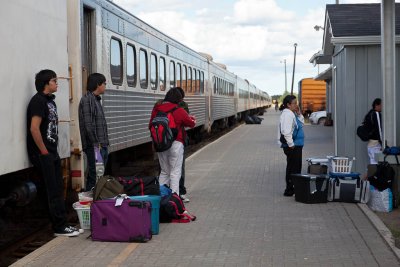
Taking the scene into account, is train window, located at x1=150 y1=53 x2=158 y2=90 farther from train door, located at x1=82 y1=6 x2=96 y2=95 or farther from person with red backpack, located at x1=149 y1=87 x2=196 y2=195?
person with red backpack, located at x1=149 y1=87 x2=196 y2=195

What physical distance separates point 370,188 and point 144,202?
12.3 ft

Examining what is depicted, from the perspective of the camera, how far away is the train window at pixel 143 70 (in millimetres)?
11914

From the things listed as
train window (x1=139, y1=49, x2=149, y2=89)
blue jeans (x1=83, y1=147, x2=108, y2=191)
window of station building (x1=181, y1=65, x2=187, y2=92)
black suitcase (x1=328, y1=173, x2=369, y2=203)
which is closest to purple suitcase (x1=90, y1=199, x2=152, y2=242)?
blue jeans (x1=83, y1=147, x2=108, y2=191)

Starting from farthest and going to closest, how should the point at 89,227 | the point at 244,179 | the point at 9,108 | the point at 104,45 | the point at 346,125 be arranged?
the point at 244,179, the point at 346,125, the point at 104,45, the point at 89,227, the point at 9,108

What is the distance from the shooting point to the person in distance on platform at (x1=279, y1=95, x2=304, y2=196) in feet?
31.0

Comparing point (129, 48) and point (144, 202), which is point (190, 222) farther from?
point (129, 48)

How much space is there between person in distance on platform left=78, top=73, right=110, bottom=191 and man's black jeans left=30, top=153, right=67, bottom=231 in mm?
840

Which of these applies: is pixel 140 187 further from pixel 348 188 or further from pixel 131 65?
pixel 131 65

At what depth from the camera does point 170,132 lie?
823 centimetres

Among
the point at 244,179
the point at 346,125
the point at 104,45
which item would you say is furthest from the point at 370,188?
the point at 104,45

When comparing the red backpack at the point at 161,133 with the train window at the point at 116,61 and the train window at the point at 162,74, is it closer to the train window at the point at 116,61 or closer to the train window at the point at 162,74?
the train window at the point at 116,61

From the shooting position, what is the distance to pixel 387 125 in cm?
918

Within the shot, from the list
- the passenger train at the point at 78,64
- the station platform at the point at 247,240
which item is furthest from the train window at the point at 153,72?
the station platform at the point at 247,240

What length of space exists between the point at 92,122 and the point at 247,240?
7.62 feet
